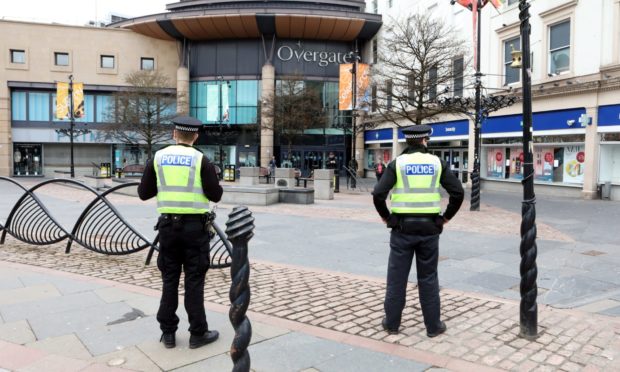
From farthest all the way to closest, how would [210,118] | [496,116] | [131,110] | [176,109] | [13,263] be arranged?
[210,118], [176,109], [131,110], [496,116], [13,263]

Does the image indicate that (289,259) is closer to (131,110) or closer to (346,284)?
(346,284)

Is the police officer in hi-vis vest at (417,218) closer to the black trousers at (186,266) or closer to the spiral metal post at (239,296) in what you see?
the black trousers at (186,266)

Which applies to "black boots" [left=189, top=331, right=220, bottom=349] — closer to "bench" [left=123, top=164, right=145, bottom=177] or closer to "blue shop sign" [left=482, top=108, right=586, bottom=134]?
"blue shop sign" [left=482, top=108, right=586, bottom=134]

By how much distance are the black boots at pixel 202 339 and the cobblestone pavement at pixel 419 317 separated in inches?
37.0

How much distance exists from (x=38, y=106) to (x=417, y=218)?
47249 millimetres

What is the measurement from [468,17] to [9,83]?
125 ft

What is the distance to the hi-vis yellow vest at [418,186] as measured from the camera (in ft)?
14.6

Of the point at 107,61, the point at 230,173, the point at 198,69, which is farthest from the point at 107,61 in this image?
the point at 230,173

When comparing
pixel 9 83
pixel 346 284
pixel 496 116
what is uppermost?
pixel 9 83

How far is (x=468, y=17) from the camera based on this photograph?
28.0 m

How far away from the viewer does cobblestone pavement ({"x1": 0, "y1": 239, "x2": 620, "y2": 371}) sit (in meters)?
4.08

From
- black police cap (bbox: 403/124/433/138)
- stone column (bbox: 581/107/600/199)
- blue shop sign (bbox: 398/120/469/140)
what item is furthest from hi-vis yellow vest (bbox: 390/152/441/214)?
blue shop sign (bbox: 398/120/469/140)

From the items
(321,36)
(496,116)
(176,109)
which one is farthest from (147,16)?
(496,116)

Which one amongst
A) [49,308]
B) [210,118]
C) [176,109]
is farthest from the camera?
[210,118]
